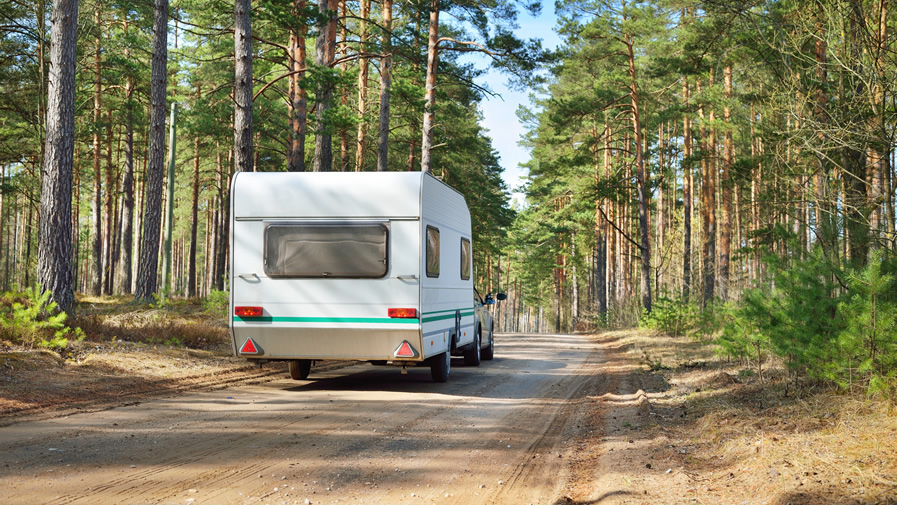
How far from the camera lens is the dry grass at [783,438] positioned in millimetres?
4531

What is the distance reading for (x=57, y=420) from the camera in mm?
6938

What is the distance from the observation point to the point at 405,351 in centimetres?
946

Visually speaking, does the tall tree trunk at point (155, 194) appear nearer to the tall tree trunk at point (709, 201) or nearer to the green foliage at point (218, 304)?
the green foliage at point (218, 304)

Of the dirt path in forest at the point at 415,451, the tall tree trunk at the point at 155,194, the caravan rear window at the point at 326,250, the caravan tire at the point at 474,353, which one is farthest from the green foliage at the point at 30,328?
the tall tree trunk at the point at 155,194

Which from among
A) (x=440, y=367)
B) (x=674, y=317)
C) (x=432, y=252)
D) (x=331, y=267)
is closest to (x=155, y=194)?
(x=331, y=267)

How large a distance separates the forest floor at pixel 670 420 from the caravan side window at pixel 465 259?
117 inches

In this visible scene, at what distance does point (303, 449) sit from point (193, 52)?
1265 inches

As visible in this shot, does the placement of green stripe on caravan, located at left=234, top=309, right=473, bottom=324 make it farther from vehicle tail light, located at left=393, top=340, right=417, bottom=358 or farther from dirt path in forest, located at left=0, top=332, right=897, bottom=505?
dirt path in forest, located at left=0, top=332, right=897, bottom=505

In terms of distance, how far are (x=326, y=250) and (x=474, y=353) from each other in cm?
553

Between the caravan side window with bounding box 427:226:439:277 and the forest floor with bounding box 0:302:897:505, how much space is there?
8.92 feet

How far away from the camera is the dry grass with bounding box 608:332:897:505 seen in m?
4.53

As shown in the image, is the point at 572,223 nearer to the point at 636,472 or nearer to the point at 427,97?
the point at 427,97

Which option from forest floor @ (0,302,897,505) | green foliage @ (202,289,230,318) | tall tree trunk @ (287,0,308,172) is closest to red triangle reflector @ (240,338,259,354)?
forest floor @ (0,302,897,505)

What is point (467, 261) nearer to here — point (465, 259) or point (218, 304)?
point (465, 259)
